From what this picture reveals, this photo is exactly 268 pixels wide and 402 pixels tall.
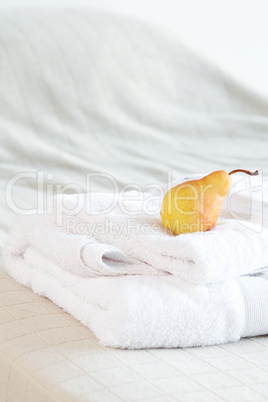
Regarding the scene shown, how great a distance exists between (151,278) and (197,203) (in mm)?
123

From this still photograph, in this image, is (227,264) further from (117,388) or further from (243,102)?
(243,102)

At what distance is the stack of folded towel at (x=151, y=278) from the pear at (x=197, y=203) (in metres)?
0.02

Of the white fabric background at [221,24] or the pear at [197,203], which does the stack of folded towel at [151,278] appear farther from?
the white fabric background at [221,24]

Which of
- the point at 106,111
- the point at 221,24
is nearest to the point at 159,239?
the point at 106,111

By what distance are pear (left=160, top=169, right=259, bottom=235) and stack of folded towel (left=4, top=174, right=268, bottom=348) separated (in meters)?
0.02

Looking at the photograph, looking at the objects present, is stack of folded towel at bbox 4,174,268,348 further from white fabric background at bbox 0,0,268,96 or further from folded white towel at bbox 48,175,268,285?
white fabric background at bbox 0,0,268,96

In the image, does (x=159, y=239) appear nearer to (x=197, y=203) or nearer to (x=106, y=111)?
(x=197, y=203)

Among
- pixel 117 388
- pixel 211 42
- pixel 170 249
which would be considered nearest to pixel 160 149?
pixel 211 42

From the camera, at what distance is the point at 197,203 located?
29.2 inches

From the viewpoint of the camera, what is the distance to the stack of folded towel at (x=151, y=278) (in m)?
0.64

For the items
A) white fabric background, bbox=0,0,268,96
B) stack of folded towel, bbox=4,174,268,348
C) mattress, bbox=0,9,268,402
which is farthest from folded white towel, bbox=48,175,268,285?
white fabric background, bbox=0,0,268,96

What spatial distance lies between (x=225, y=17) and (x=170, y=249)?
2.16m

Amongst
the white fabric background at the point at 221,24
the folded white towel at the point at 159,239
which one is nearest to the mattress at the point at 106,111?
the folded white towel at the point at 159,239

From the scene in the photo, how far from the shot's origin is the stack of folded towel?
2.11ft
